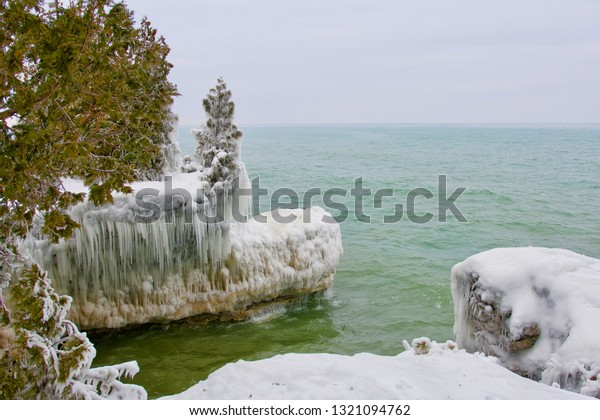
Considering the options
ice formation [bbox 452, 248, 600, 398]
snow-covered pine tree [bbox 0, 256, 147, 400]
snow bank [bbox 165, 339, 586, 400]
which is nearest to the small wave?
ice formation [bbox 452, 248, 600, 398]

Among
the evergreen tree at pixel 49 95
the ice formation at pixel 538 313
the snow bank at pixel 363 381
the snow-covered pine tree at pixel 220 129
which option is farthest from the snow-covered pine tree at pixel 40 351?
the snow-covered pine tree at pixel 220 129

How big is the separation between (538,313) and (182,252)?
26.7 ft

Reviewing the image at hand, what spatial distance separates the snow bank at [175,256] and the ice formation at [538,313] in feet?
19.6

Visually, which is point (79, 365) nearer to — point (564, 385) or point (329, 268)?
point (564, 385)

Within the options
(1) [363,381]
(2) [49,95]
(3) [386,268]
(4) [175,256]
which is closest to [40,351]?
(2) [49,95]

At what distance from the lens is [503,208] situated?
30766mm

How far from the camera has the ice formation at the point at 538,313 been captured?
249 inches

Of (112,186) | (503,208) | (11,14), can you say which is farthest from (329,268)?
(503,208)

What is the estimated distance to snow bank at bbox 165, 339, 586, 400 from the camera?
5.31 metres

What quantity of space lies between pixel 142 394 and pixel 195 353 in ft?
19.7

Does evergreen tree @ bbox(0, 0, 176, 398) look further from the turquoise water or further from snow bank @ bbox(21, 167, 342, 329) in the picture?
the turquoise water

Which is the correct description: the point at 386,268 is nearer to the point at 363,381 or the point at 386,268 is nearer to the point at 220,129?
the point at 220,129

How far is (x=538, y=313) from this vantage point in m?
7.22

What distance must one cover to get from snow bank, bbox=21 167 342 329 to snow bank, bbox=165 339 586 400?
19.3 feet
